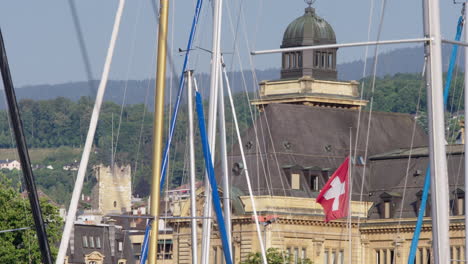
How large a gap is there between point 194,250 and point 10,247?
53.1 meters

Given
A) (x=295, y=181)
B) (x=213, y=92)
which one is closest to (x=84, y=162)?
(x=213, y=92)

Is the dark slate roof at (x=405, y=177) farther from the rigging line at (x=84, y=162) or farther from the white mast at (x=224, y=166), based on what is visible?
the rigging line at (x=84, y=162)

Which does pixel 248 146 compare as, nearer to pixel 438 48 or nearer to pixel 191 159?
pixel 191 159

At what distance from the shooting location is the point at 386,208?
146000 mm

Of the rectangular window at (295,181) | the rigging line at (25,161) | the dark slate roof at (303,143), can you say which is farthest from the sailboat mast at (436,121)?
the rectangular window at (295,181)

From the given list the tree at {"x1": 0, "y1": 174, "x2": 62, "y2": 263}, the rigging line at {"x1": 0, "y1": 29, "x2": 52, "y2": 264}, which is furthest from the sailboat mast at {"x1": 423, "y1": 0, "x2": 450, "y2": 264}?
the tree at {"x1": 0, "y1": 174, "x2": 62, "y2": 263}

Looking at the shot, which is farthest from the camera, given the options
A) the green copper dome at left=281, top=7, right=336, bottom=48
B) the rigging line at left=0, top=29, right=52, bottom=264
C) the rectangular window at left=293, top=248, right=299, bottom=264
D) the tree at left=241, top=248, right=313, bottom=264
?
the green copper dome at left=281, top=7, right=336, bottom=48

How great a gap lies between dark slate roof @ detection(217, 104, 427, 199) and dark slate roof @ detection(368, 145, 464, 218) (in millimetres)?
1144

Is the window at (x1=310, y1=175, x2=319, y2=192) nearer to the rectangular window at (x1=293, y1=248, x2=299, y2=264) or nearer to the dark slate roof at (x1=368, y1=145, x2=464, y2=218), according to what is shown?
the dark slate roof at (x1=368, y1=145, x2=464, y2=218)

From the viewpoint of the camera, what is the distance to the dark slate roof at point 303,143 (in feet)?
475

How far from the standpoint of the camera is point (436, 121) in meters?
39.5

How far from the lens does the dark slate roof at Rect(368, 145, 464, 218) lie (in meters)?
138

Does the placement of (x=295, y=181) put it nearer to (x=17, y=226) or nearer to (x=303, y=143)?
(x=303, y=143)

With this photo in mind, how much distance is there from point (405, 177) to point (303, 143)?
8616mm
